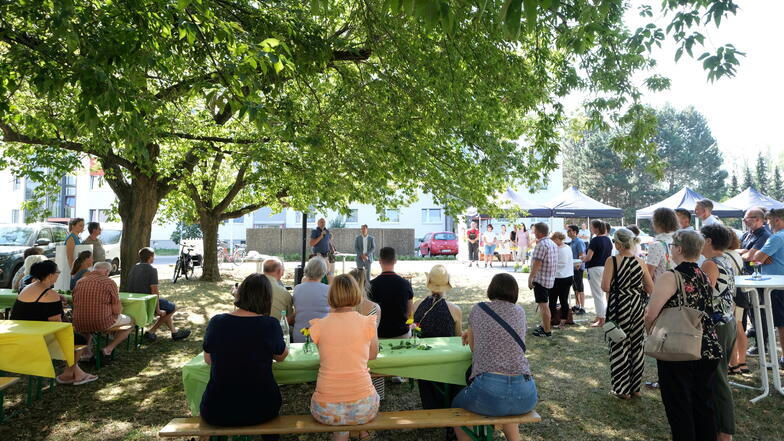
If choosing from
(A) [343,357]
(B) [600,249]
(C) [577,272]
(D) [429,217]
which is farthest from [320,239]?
(D) [429,217]

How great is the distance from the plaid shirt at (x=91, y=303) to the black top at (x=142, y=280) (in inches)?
56.2

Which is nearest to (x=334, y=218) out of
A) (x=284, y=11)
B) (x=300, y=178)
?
(x=300, y=178)

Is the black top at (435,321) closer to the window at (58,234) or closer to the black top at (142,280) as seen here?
the black top at (142,280)

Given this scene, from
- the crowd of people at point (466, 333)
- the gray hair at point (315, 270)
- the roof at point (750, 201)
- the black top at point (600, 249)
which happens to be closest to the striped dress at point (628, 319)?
the crowd of people at point (466, 333)

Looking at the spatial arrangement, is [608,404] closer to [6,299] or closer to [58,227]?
[6,299]

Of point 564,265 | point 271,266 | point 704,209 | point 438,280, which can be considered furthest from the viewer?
point 564,265

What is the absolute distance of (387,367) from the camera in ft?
11.5

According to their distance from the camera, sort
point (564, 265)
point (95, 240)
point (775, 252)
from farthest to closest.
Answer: point (95, 240), point (564, 265), point (775, 252)

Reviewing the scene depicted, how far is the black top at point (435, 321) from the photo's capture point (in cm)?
441

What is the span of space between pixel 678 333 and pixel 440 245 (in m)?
24.4

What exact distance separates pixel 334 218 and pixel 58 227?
2134 cm

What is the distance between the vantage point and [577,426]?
4156mm

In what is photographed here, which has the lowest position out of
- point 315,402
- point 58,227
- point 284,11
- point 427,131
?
point 315,402

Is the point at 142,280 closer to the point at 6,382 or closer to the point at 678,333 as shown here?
the point at 6,382
